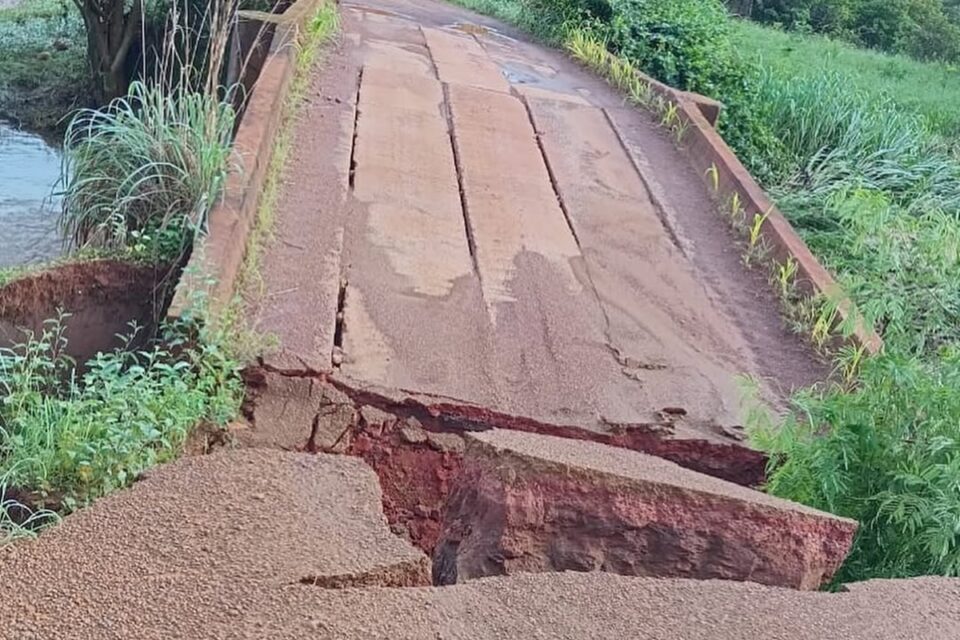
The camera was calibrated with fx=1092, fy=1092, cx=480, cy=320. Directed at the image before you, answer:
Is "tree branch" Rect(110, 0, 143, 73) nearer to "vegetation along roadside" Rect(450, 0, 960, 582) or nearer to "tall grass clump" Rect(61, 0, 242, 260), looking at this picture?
Result: "vegetation along roadside" Rect(450, 0, 960, 582)

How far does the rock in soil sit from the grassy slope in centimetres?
900

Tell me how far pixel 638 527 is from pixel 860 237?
11.4ft

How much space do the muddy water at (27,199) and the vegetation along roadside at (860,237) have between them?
14.5 feet

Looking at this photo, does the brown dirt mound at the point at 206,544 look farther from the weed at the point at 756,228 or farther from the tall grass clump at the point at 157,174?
the weed at the point at 756,228

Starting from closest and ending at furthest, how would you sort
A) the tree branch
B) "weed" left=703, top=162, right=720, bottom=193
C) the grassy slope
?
"weed" left=703, top=162, right=720, bottom=193 → the tree branch → the grassy slope

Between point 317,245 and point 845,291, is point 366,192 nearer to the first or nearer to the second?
point 317,245

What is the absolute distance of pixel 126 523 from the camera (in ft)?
6.23

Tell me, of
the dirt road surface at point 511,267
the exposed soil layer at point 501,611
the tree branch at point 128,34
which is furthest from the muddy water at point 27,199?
the exposed soil layer at point 501,611

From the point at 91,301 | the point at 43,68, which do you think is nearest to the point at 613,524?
the point at 91,301

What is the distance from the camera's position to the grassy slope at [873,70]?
11.9 meters

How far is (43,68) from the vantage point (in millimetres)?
13695

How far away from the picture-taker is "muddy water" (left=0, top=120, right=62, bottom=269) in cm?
773

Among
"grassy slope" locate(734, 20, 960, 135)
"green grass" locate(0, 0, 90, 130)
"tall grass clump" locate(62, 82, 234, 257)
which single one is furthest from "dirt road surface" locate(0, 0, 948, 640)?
"green grass" locate(0, 0, 90, 130)

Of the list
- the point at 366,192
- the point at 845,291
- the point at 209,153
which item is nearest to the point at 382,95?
the point at 366,192
